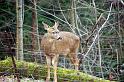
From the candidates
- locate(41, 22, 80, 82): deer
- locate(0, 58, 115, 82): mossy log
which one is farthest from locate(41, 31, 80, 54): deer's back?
locate(0, 58, 115, 82): mossy log

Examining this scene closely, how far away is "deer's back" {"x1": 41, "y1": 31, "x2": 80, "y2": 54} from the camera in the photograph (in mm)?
9500

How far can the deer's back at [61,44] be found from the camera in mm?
9500

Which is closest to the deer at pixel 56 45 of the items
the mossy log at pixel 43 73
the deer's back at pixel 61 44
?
the deer's back at pixel 61 44

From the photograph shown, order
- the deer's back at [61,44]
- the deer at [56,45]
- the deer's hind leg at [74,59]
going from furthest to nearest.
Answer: the deer's hind leg at [74,59] < the deer's back at [61,44] < the deer at [56,45]

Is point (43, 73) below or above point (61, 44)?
below

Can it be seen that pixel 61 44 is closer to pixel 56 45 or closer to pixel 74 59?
pixel 56 45

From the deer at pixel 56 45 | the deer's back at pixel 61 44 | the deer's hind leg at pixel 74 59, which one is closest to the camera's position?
the deer at pixel 56 45

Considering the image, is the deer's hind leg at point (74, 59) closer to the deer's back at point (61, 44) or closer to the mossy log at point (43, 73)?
the deer's back at point (61, 44)

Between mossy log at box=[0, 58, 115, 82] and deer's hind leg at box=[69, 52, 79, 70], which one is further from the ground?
deer's hind leg at box=[69, 52, 79, 70]

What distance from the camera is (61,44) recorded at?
10094 mm

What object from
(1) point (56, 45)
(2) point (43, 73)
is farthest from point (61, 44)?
(2) point (43, 73)

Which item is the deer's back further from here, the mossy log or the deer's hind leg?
the mossy log

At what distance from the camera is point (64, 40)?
10.3 meters

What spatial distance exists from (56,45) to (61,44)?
0.38 m
